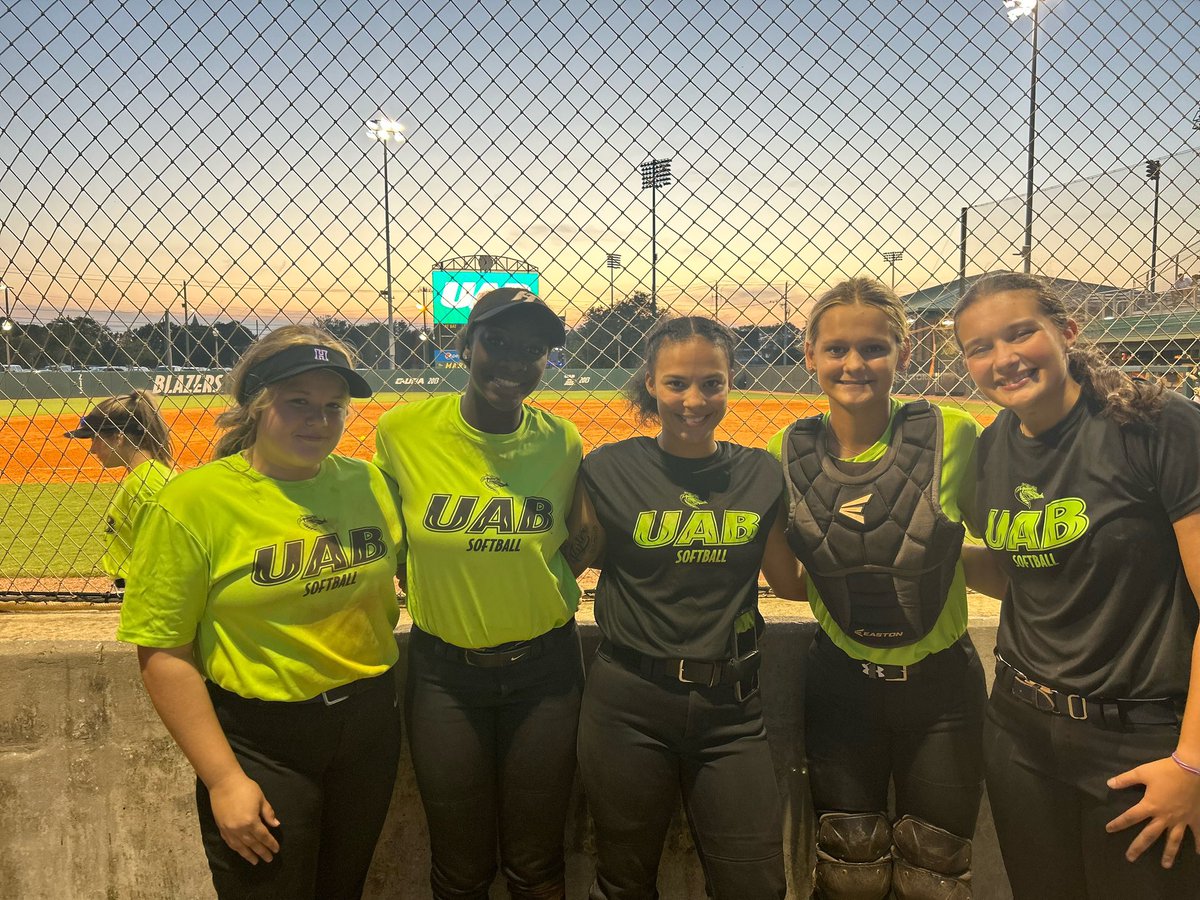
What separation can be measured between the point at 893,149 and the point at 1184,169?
Answer: 4.26 feet

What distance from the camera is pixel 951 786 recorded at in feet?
6.37

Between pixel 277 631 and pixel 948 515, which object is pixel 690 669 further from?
pixel 277 631

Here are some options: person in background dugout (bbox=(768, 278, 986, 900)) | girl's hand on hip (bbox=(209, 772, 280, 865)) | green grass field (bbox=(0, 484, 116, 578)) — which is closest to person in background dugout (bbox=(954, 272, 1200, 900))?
person in background dugout (bbox=(768, 278, 986, 900))

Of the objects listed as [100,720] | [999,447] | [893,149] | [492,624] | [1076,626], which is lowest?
[100,720]

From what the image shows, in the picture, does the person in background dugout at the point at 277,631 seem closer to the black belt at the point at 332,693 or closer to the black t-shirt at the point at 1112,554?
the black belt at the point at 332,693

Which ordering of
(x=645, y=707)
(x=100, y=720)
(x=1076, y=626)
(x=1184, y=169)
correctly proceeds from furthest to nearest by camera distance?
(x=1184, y=169) < (x=100, y=720) < (x=645, y=707) < (x=1076, y=626)

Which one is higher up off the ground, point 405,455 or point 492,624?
point 405,455

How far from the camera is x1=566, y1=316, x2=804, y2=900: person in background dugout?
191 cm

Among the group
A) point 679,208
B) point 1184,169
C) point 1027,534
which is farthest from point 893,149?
point 1027,534

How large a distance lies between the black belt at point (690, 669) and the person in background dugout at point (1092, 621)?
2.38 ft

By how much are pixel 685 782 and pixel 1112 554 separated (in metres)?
1.29

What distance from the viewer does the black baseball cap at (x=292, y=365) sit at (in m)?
1.79

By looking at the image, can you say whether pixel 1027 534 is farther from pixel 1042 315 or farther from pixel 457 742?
pixel 457 742

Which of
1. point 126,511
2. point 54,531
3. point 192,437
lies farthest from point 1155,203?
point 192,437
